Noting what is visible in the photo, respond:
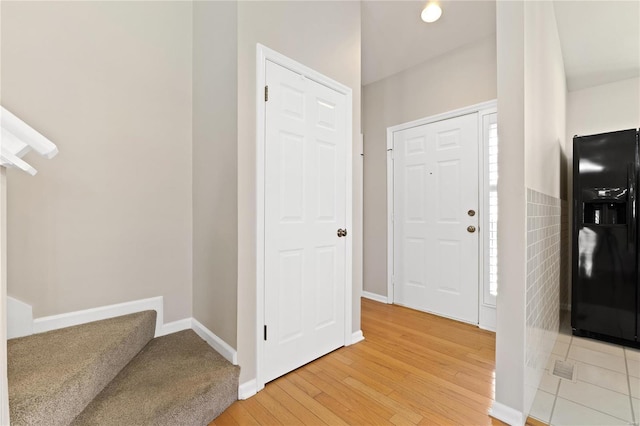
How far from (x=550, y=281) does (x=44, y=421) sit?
10.1 feet

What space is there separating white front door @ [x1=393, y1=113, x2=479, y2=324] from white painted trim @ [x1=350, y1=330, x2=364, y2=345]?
1047 millimetres

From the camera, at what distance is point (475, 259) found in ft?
9.23

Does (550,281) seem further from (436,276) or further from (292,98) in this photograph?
(292,98)

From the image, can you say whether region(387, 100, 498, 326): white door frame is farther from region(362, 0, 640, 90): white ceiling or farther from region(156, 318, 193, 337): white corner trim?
region(156, 318, 193, 337): white corner trim

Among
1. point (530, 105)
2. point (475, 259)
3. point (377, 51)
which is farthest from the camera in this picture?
point (377, 51)

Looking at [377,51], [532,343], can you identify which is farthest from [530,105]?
[377,51]

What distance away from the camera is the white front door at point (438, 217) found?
284 centimetres

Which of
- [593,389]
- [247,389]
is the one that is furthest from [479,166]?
[247,389]

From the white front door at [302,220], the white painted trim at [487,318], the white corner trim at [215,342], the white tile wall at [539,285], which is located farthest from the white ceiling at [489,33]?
the white corner trim at [215,342]

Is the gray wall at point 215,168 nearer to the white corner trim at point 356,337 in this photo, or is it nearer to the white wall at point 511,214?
the white corner trim at point 356,337

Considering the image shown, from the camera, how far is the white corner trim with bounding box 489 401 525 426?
4.81 ft

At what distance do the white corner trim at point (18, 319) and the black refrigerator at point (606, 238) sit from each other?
4.11 m

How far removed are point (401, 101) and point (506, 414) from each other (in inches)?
118

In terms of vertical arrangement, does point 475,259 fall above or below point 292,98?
below
